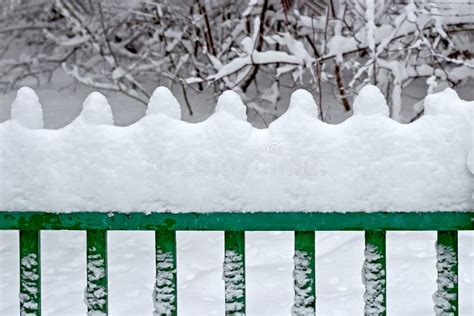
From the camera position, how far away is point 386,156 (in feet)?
7.21

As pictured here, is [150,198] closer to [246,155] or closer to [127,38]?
[246,155]

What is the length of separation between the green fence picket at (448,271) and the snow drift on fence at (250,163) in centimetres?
14

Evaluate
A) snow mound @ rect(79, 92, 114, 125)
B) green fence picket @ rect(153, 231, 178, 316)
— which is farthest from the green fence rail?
snow mound @ rect(79, 92, 114, 125)

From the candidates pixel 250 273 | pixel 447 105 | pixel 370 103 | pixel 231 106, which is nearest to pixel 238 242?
pixel 231 106

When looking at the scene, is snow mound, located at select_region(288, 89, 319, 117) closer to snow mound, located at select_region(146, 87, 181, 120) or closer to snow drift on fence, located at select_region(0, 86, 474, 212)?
snow drift on fence, located at select_region(0, 86, 474, 212)

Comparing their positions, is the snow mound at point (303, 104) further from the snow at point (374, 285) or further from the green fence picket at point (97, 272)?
the green fence picket at point (97, 272)

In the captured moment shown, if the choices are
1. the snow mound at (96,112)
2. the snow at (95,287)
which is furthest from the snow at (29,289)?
the snow mound at (96,112)

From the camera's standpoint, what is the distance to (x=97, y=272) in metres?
2.37

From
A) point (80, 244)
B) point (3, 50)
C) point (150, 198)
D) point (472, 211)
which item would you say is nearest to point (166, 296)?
point (150, 198)

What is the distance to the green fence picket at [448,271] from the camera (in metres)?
2.29

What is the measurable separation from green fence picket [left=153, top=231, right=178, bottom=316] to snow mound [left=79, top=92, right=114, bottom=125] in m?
0.37

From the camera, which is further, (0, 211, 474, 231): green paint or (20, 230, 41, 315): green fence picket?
(20, 230, 41, 315): green fence picket

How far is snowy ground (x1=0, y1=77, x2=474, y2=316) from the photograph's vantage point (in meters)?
3.35

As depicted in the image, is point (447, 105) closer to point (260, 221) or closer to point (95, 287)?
point (260, 221)
